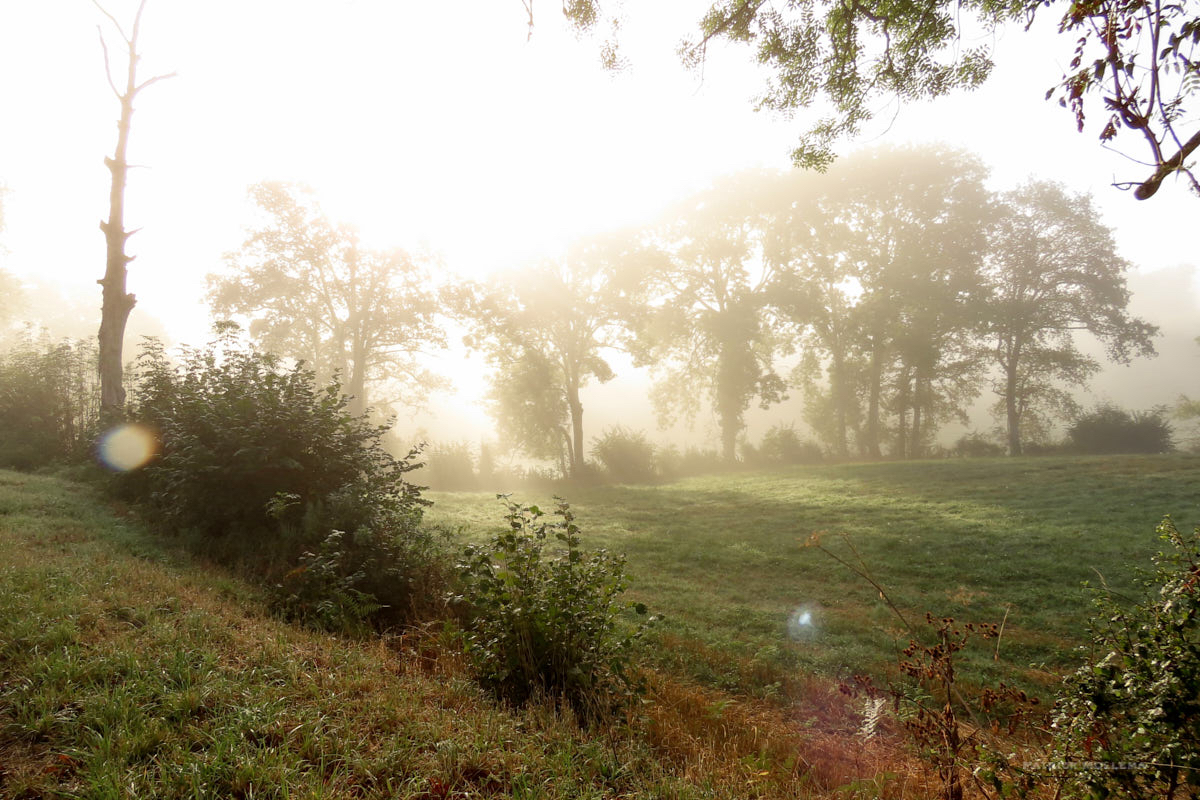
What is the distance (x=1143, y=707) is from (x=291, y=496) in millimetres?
7293

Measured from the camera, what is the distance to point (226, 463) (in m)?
7.46

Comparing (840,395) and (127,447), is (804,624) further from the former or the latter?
(840,395)

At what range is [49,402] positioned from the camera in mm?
13688

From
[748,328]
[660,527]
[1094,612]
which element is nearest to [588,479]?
[748,328]

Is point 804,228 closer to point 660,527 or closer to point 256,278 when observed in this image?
point 660,527

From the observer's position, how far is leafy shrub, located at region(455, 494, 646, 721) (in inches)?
160

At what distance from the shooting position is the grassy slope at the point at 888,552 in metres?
6.48

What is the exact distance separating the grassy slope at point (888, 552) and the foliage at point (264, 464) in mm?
4325

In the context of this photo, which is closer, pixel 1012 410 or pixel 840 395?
pixel 1012 410

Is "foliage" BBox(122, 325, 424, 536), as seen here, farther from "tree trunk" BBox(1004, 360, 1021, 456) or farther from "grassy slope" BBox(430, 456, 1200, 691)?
"tree trunk" BBox(1004, 360, 1021, 456)

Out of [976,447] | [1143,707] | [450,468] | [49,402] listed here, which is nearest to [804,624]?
[1143,707]

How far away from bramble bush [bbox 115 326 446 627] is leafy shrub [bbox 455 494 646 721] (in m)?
1.71

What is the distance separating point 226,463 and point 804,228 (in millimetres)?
31784

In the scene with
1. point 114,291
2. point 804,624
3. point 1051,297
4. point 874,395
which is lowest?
point 804,624
